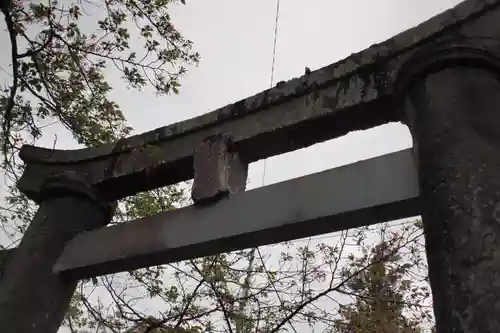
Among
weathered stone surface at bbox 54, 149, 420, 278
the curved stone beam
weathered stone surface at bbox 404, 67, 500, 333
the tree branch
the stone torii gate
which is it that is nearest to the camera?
weathered stone surface at bbox 404, 67, 500, 333

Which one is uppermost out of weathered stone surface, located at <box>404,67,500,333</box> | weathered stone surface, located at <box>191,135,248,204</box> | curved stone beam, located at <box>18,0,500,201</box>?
curved stone beam, located at <box>18,0,500,201</box>

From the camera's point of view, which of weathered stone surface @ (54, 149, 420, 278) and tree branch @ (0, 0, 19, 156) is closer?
weathered stone surface @ (54, 149, 420, 278)

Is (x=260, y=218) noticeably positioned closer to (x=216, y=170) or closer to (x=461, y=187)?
(x=216, y=170)

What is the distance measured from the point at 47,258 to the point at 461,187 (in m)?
2.42

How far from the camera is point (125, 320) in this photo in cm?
437

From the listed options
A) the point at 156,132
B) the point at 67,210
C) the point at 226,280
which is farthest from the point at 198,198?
the point at 226,280

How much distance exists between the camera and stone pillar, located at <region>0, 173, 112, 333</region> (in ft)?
9.00

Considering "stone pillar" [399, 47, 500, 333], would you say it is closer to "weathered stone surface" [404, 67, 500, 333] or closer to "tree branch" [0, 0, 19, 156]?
"weathered stone surface" [404, 67, 500, 333]

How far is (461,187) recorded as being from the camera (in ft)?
5.85

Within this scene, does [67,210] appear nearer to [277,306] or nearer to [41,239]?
[41,239]

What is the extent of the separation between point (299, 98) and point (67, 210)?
170 centimetres

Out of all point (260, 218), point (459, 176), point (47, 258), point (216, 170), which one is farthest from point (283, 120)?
point (47, 258)

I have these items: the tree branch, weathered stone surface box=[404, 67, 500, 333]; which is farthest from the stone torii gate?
the tree branch

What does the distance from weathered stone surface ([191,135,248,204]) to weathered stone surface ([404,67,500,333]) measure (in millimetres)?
1090
